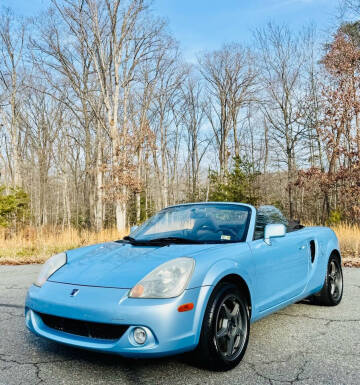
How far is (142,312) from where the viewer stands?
2736mm

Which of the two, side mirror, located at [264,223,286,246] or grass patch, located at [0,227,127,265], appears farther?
grass patch, located at [0,227,127,265]

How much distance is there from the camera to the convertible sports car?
277 centimetres

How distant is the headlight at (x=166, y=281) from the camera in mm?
2857

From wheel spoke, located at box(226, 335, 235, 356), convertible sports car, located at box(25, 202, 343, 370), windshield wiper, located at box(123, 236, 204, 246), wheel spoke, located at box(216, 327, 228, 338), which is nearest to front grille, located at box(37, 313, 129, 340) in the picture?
convertible sports car, located at box(25, 202, 343, 370)

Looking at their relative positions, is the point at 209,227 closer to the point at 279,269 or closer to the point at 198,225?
the point at 198,225

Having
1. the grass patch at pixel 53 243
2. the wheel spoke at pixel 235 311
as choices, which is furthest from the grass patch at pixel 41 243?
the wheel spoke at pixel 235 311

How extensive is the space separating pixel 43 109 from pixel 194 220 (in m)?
36.6

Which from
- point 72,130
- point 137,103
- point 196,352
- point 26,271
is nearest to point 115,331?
point 196,352

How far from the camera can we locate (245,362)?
130 inches

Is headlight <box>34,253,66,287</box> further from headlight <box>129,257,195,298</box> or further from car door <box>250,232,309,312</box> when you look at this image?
car door <box>250,232,309,312</box>

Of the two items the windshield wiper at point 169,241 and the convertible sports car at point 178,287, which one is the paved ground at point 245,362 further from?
the windshield wiper at point 169,241

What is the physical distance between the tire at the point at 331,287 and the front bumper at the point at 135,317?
266cm

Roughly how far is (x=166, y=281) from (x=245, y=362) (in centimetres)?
104

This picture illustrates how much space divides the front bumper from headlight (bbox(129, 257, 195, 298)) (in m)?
0.05
